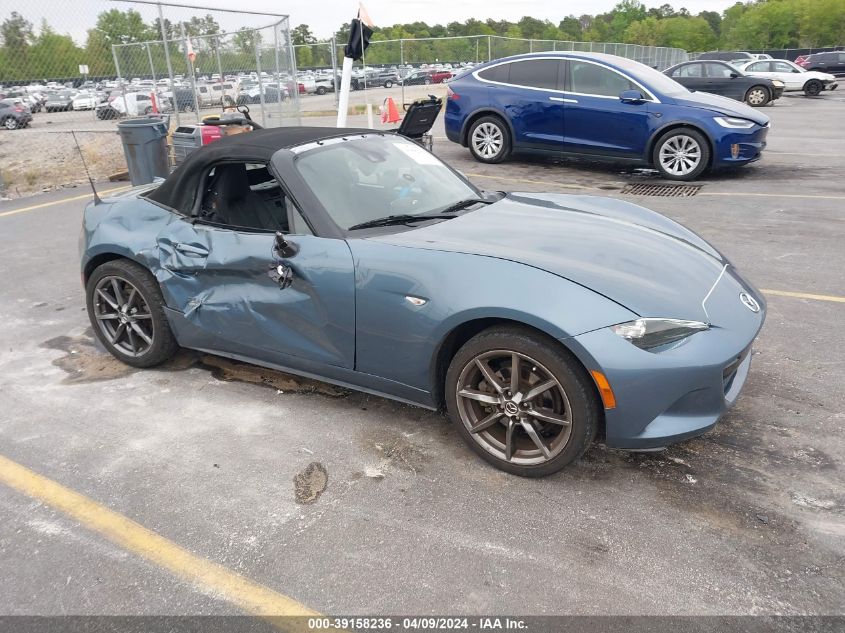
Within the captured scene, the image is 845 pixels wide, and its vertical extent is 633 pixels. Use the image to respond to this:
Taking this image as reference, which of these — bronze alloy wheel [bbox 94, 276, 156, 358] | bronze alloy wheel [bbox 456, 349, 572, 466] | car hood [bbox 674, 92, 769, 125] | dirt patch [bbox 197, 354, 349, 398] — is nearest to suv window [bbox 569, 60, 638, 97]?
car hood [bbox 674, 92, 769, 125]

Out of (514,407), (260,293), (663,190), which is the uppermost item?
(260,293)

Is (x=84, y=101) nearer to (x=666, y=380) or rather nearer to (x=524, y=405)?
(x=524, y=405)

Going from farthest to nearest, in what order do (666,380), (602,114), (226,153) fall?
(602,114), (226,153), (666,380)

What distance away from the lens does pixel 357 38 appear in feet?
27.9

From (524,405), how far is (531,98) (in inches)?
324

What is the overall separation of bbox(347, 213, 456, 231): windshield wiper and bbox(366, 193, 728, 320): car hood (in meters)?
0.10

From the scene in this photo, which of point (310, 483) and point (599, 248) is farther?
point (599, 248)

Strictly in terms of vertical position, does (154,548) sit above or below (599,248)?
below

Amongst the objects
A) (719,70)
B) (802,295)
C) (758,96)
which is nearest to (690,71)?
(719,70)

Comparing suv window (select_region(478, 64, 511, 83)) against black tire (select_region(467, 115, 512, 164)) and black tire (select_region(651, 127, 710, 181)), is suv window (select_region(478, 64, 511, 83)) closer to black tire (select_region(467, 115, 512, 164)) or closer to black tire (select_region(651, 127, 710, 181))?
black tire (select_region(467, 115, 512, 164))

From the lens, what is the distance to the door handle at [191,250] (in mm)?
3662

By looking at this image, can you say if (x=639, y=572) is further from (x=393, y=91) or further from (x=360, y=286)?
(x=393, y=91)

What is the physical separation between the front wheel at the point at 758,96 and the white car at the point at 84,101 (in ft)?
62.6

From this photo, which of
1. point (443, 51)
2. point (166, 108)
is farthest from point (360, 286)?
point (443, 51)
